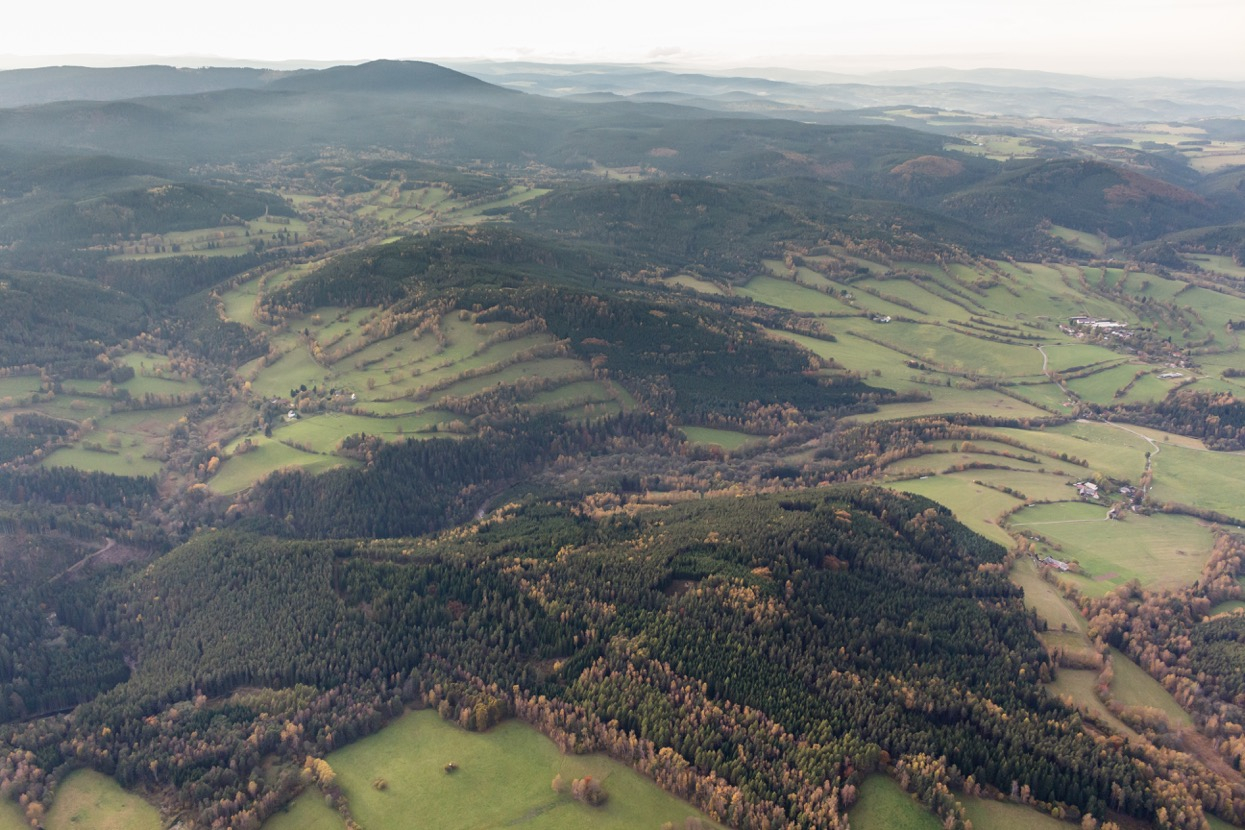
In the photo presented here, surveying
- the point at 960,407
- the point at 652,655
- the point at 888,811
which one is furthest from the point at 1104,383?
the point at 888,811

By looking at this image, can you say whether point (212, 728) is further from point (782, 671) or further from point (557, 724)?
point (782, 671)

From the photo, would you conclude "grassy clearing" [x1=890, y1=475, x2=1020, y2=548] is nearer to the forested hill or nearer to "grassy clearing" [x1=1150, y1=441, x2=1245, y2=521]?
the forested hill

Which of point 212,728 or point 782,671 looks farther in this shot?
point 782,671

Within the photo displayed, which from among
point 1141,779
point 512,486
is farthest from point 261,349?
point 1141,779

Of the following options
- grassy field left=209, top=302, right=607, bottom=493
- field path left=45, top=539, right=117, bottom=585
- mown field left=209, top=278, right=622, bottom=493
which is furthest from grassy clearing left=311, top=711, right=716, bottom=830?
grassy field left=209, top=302, right=607, bottom=493

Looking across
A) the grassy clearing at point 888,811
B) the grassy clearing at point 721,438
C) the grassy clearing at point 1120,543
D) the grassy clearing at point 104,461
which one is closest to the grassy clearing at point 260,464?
the grassy clearing at point 104,461

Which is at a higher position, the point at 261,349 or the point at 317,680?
the point at 261,349
